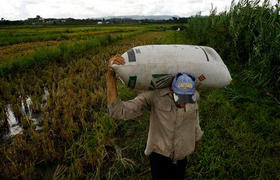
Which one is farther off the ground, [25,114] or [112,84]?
[112,84]

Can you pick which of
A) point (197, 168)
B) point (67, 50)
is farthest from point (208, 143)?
point (67, 50)

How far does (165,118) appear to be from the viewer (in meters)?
1.25

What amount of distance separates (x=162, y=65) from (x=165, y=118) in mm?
396

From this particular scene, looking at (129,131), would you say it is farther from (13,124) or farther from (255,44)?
(255,44)

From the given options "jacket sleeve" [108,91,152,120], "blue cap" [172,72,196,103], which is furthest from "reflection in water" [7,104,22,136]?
"blue cap" [172,72,196,103]

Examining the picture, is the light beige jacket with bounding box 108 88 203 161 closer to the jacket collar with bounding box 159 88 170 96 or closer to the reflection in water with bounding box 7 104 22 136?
the jacket collar with bounding box 159 88 170 96

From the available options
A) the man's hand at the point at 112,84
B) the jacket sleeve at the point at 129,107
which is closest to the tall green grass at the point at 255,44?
the jacket sleeve at the point at 129,107

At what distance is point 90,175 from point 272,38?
4.19 meters

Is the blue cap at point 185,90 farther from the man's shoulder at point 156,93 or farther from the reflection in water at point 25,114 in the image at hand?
the reflection in water at point 25,114

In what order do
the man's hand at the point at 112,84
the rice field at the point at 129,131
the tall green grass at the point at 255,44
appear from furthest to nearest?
the tall green grass at the point at 255,44, the rice field at the point at 129,131, the man's hand at the point at 112,84

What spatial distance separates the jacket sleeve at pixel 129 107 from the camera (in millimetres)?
1188

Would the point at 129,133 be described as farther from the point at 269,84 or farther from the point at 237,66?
the point at 237,66

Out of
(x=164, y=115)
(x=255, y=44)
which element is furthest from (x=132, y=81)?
(x=255, y=44)

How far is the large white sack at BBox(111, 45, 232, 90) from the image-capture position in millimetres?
1286
